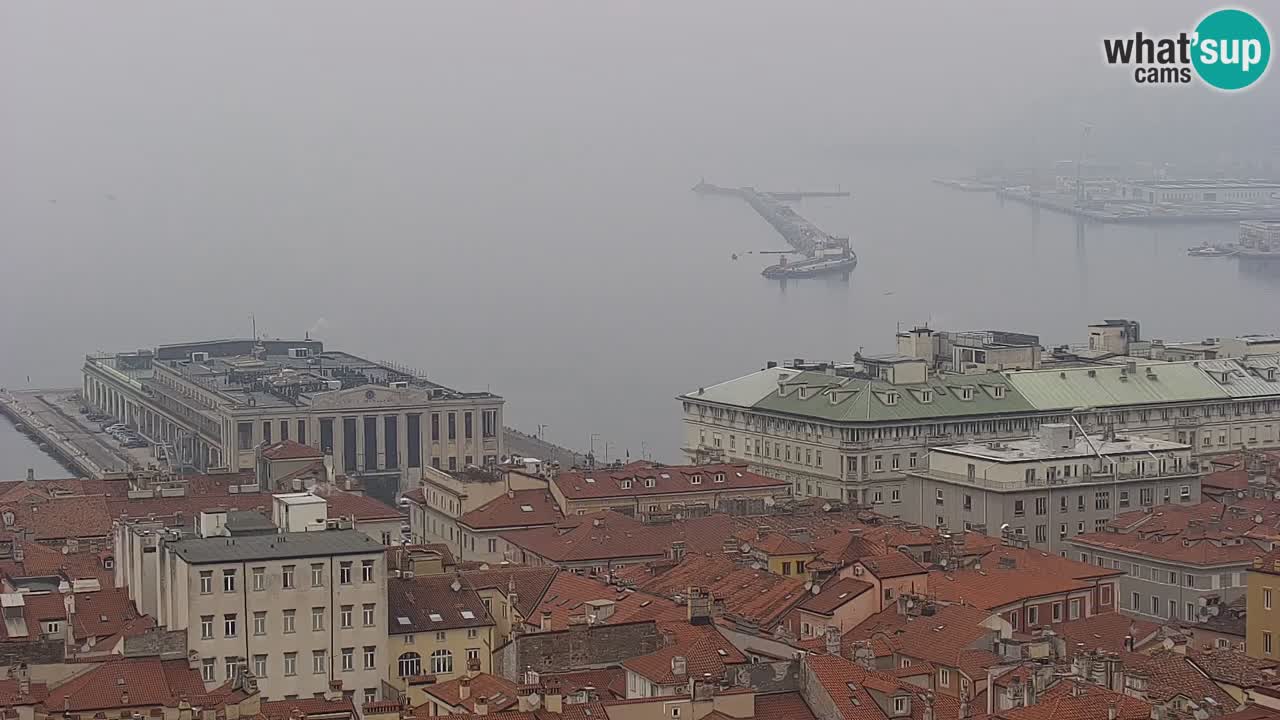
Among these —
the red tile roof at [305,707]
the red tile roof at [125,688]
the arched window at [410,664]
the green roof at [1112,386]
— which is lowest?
the arched window at [410,664]

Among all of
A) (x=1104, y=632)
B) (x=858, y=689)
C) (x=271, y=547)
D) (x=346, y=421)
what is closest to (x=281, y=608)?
(x=271, y=547)

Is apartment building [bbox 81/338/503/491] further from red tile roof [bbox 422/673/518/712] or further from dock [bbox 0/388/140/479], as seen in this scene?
red tile roof [bbox 422/673/518/712]

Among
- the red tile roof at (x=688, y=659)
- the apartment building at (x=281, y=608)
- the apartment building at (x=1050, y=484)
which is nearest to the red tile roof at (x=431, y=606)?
the apartment building at (x=281, y=608)

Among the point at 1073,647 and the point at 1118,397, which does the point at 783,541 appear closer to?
the point at 1073,647

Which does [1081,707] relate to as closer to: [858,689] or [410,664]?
[858,689]

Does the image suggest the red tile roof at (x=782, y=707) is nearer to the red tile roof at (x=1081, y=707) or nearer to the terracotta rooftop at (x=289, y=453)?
the red tile roof at (x=1081, y=707)

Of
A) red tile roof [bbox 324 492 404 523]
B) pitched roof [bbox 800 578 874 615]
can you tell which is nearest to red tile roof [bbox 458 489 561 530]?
red tile roof [bbox 324 492 404 523]
